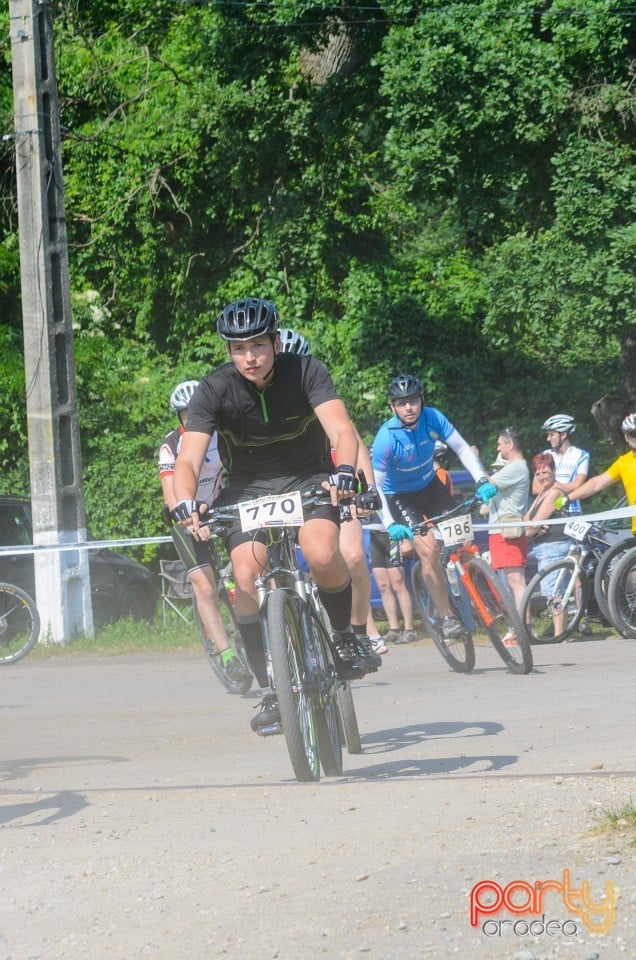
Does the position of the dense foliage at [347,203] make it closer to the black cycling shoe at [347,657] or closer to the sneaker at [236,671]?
the sneaker at [236,671]

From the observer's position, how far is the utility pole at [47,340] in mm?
14000

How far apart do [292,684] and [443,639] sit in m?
4.47

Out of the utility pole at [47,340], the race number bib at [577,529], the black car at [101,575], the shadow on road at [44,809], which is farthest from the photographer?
the black car at [101,575]

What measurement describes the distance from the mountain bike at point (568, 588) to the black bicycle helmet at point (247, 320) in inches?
244

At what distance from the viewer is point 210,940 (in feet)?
12.8

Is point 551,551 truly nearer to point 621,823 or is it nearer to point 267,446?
point 267,446

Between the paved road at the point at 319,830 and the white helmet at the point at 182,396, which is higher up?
the white helmet at the point at 182,396

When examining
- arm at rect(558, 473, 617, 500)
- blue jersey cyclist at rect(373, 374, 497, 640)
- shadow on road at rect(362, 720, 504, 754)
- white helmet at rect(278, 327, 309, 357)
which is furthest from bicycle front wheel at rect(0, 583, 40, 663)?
shadow on road at rect(362, 720, 504, 754)

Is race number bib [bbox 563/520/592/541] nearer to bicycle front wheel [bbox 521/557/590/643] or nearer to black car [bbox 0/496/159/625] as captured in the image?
bicycle front wheel [bbox 521/557/590/643]

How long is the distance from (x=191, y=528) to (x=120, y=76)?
66.3 feet

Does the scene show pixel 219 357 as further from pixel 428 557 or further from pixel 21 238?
pixel 428 557

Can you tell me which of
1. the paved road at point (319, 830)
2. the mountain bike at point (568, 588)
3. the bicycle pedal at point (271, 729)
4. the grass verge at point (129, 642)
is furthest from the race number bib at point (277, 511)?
the grass verge at point (129, 642)

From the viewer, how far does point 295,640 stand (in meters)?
6.22

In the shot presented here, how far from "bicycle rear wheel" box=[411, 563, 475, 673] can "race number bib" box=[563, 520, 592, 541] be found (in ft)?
8.01
